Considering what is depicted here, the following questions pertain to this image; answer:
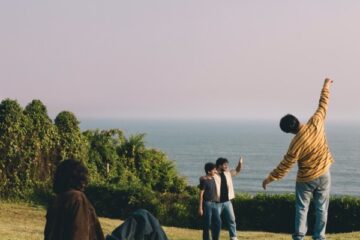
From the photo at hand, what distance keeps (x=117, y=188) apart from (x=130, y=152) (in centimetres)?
911

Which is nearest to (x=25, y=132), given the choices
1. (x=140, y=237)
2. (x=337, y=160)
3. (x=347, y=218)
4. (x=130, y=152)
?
(x=130, y=152)

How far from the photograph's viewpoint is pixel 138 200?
26328mm

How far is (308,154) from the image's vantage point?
10.8 meters

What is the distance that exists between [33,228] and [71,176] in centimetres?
1269

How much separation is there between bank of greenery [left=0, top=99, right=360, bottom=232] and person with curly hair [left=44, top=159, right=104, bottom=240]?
16.5 metres

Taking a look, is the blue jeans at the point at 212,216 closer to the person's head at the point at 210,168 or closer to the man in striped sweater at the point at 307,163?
the person's head at the point at 210,168

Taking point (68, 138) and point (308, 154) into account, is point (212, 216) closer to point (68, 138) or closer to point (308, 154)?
point (308, 154)

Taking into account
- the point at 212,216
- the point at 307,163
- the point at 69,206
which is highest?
the point at 307,163

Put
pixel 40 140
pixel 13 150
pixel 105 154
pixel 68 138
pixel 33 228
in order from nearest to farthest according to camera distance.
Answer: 1. pixel 33 228
2. pixel 13 150
3. pixel 40 140
4. pixel 68 138
5. pixel 105 154

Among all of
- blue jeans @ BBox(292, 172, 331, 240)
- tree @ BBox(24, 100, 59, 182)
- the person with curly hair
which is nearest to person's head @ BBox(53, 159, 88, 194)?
the person with curly hair

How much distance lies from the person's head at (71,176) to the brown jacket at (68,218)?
7 centimetres

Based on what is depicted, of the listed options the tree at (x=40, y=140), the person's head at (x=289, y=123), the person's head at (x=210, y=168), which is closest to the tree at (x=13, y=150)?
the tree at (x=40, y=140)

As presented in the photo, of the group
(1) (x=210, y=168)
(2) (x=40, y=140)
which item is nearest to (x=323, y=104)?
(1) (x=210, y=168)

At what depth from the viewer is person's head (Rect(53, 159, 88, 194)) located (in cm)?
725
